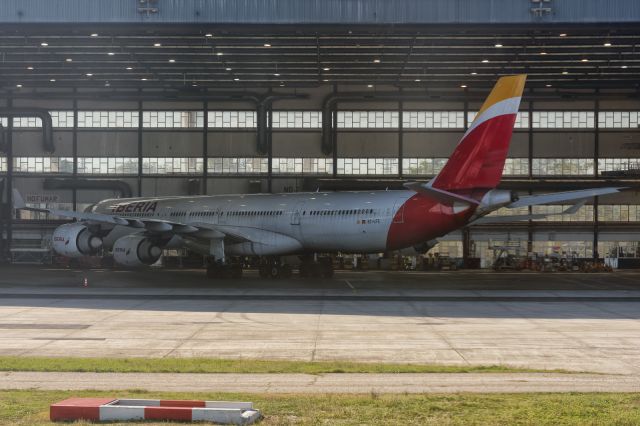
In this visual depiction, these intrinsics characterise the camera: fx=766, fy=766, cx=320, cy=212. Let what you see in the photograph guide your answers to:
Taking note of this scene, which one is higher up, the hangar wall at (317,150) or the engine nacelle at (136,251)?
the hangar wall at (317,150)

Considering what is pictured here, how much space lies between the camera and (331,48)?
4203cm

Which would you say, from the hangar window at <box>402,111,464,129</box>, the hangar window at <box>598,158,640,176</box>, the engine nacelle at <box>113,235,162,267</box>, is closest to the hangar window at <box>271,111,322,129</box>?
the hangar window at <box>402,111,464,129</box>

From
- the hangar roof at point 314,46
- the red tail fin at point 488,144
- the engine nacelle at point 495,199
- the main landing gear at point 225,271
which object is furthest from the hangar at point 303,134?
the engine nacelle at point 495,199

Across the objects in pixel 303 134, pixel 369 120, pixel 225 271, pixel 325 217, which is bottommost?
pixel 225 271

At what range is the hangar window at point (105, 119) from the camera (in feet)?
179

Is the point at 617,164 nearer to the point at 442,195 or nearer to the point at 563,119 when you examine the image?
the point at 563,119

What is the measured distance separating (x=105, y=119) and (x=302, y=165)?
47.7ft

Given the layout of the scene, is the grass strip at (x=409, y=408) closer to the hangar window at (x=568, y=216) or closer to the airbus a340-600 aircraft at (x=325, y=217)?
the airbus a340-600 aircraft at (x=325, y=217)

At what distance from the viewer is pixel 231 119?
54281mm

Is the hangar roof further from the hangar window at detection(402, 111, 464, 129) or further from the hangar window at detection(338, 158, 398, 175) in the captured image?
the hangar window at detection(338, 158, 398, 175)

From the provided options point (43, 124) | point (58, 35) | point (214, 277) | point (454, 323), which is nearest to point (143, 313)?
point (454, 323)

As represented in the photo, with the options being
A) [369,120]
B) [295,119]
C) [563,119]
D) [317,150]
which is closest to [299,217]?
[317,150]

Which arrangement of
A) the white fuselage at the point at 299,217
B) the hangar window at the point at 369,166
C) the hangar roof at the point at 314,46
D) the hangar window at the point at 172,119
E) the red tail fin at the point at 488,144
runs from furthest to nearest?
the hangar window at the point at 172,119 → the hangar window at the point at 369,166 → the white fuselage at the point at 299,217 → the hangar roof at the point at 314,46 → the red tail fin at the point at 488,144

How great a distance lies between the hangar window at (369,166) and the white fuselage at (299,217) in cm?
1352
